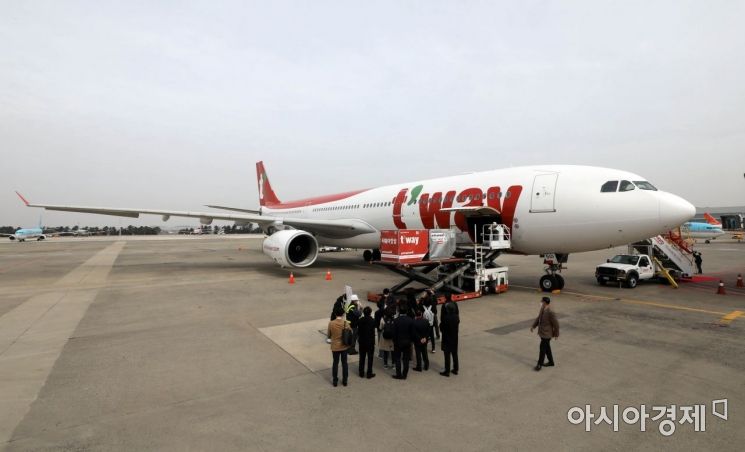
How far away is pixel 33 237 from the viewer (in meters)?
68.6

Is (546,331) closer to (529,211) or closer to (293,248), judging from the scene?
(529,211)

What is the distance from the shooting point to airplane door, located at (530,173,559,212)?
12969mm

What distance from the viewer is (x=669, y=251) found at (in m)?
16.5

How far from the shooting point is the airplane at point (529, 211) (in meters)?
11.9

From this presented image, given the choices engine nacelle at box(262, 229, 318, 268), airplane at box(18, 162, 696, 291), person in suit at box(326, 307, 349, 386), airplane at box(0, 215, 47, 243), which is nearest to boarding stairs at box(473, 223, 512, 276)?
airplane at box(18, 162, 696, 291)

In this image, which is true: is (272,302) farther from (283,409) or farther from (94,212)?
(94,212)

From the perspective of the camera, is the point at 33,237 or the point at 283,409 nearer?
the point at 283,409

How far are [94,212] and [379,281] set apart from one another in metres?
14.6

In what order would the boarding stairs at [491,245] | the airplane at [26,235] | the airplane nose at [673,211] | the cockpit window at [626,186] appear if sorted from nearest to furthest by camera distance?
the airplane nose at [673,211] < the cockpit window at [626,186] < the boarding stairs at [491,245] < the airplane at [26,235]

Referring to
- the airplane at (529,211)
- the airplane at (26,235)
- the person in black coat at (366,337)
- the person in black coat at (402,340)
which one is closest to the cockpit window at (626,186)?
the airplane at (529,211)

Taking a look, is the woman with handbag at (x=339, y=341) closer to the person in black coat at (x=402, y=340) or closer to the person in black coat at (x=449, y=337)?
the person in black coat at (x=402, y=340)

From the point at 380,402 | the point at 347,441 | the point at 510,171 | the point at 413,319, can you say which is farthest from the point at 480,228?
the point at 347,441

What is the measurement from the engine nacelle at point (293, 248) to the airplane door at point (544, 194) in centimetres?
941

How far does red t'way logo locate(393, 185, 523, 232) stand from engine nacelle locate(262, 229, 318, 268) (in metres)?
4.15
